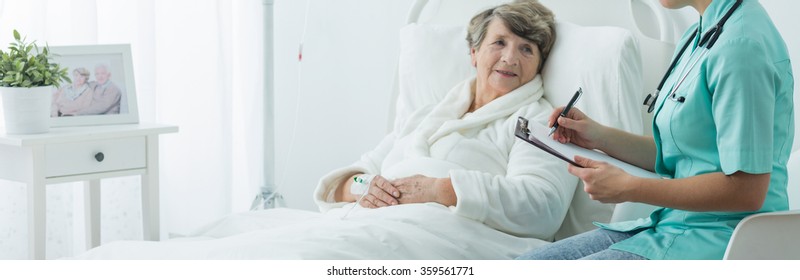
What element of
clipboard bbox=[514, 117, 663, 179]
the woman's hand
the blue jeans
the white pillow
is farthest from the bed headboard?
clipboard bbox=[514, 117, 663, 179]

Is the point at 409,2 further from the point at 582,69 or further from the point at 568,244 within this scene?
the point at 568,244

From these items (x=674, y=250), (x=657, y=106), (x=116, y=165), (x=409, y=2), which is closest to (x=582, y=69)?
(x=657, y=106)

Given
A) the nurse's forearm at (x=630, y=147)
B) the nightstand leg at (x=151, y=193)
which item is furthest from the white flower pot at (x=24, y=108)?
the nurse's forearm at (x=630, y=147)

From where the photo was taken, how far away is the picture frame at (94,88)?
7.32ft

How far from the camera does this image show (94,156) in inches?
84.8

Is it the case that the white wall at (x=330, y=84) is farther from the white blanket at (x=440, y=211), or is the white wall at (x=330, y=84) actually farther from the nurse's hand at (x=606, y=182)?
the nurse's hand at (x=606, y=182)

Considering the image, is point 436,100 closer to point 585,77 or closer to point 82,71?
point 585,77

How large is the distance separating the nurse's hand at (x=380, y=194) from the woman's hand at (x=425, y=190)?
0.5 inches

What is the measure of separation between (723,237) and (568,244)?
0.97ft

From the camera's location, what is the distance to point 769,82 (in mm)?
1199

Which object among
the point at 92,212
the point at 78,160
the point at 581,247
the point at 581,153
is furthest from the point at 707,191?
the point at 92,212

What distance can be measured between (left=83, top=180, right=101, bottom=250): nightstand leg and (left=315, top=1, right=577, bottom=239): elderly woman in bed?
769 mm

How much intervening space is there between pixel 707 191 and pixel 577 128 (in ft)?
1.21

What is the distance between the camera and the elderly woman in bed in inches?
71.1
